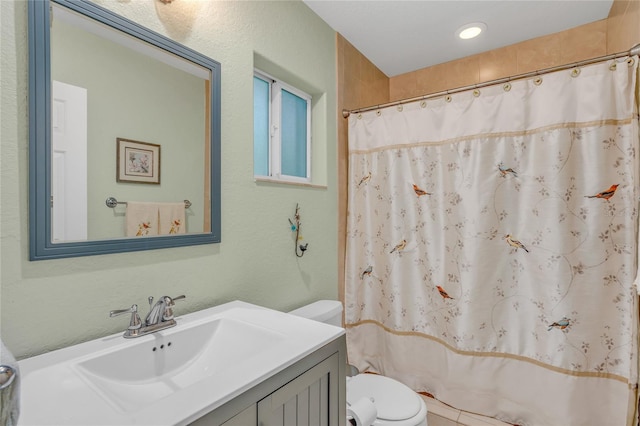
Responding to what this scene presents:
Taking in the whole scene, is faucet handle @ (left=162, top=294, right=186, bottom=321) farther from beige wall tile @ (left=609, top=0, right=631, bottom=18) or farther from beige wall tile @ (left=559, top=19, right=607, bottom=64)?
beige wall tile @ (left=559, top=19, right=607, bottom=64)

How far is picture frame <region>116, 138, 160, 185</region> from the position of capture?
3.42ft

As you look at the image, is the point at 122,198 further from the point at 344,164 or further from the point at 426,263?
the point at 426,263

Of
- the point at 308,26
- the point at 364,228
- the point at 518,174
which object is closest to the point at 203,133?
the point at 308,26

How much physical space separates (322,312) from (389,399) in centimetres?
48

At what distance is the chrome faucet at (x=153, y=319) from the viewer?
0.97 m

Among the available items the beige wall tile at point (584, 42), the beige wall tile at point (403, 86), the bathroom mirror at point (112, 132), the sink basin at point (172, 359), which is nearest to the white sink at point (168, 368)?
the sink basin at point (172, 359)

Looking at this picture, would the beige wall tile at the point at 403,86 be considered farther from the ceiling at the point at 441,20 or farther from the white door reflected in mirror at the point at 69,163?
the white door reflected in mirror at the point at 69,163

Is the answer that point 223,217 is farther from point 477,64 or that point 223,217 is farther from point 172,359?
point 477,64

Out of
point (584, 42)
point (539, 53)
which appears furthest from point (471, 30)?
point (584, 42)

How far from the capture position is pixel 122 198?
41.0 inches

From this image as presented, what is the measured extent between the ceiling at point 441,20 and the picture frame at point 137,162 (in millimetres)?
1290

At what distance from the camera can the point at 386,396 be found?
1.42m

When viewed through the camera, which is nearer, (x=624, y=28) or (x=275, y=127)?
(x=624, y=28)

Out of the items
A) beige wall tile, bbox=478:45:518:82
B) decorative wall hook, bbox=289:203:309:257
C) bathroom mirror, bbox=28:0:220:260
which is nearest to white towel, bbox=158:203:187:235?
bathroom mirror, bbox=28:0:220:260
